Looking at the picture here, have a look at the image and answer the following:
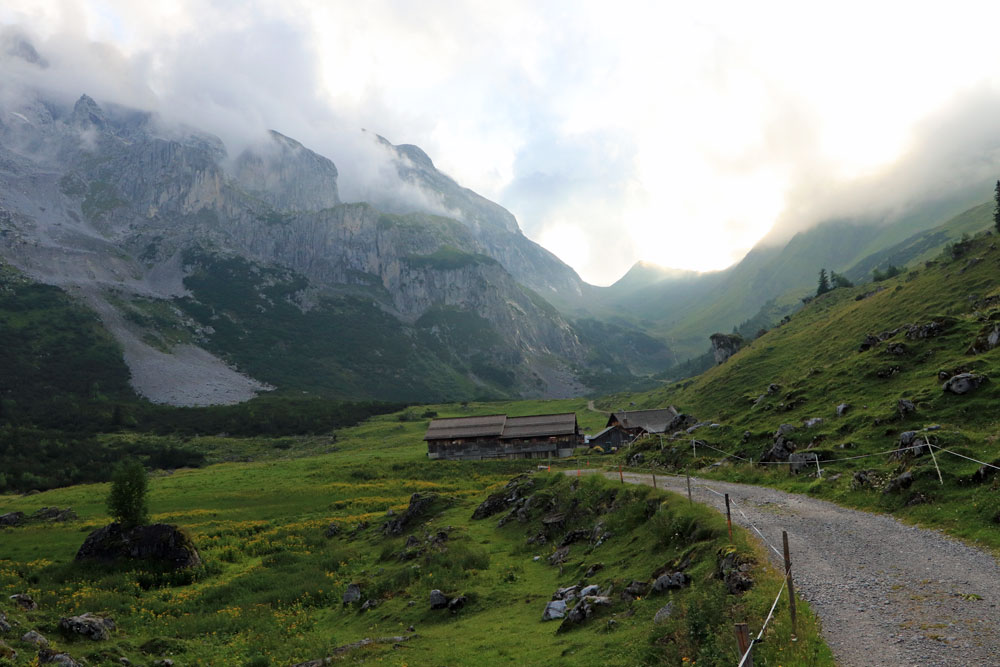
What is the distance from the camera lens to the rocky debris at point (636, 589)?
19.7 metres

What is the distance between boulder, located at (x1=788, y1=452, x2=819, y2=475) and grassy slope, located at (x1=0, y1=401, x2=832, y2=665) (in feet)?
38.1

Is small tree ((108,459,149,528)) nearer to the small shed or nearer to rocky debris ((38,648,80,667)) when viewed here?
rocky debris ((38,648,80,667))

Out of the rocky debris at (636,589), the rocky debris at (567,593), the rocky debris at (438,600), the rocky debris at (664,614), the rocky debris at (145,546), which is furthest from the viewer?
the rocky debris at (145,546)

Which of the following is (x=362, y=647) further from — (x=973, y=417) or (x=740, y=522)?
(x=973, y=417)

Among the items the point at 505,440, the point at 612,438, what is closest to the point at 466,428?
the point at 505,440

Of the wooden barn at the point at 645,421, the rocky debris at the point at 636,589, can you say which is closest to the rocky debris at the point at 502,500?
the rocky debris at the point at 636,589

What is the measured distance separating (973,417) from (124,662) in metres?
46.3

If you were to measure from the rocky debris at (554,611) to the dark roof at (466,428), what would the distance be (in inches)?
3459

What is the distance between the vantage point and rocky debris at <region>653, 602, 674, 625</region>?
16144 mm

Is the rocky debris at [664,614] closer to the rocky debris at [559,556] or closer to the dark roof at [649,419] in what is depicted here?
the rocky debris at [559,556]

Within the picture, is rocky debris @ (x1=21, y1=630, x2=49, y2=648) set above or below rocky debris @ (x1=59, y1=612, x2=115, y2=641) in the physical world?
above

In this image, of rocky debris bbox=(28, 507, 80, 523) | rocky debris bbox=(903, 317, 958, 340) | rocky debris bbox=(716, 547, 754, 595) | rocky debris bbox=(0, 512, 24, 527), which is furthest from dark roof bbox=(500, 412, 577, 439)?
rocky debris bbox=(716, 547, 754, 595)

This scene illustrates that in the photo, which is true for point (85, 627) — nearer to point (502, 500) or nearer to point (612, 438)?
point (502, 500)

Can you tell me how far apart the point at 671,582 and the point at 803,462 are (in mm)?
22085
